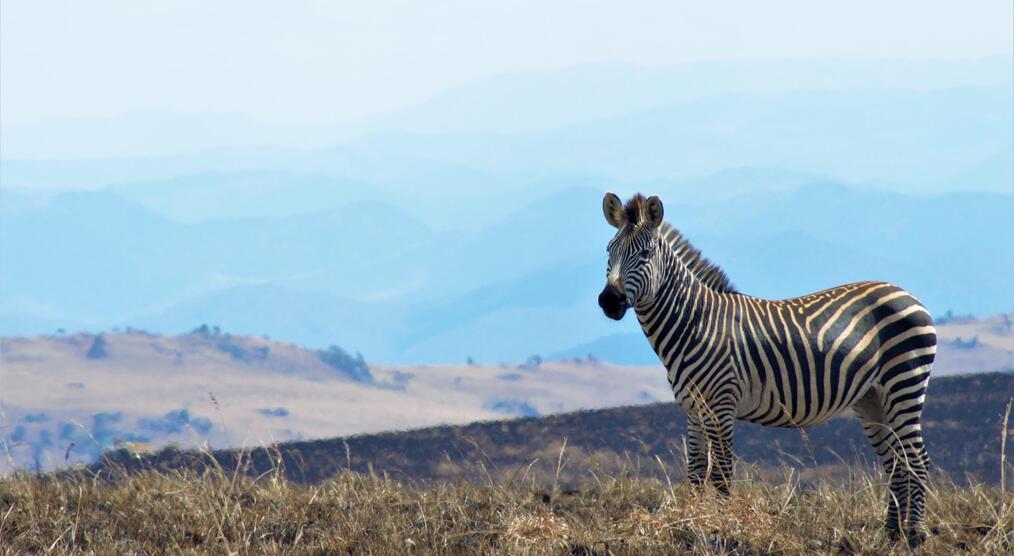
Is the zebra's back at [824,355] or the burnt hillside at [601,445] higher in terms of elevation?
the zebra's back at [824,355]

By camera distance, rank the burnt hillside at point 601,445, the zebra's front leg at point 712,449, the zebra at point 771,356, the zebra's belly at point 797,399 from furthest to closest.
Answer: the burnt hillside at point 601,445, the zebra's belly at point 797,399, the zebra at point 771,356, the zebra's front leg at point 712,449

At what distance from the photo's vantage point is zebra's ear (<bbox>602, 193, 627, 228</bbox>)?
9.06 metres

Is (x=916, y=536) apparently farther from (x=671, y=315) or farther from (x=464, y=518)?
(x=464, y=518)

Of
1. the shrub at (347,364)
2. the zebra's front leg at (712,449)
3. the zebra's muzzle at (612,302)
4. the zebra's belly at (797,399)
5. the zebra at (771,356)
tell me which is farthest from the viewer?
the shrub at (347,364)

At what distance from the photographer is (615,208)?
911 centimetres

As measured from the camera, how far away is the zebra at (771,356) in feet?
29.2

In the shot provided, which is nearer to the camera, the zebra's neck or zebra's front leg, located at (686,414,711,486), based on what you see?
zebra's front leg, located at (686,414,711,486)

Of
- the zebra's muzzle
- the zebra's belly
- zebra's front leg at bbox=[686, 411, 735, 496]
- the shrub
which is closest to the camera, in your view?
the zebra's muzzle

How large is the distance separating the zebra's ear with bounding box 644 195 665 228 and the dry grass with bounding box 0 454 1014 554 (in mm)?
1855

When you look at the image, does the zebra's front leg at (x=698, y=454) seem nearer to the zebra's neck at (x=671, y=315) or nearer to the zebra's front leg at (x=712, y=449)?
the zebra's front leg at (x=712, y=449)

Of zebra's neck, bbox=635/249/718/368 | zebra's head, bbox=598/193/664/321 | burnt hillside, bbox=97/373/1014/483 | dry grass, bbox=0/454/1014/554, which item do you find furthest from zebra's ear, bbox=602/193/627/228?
burnt hillside, bbox=97/373/1014/483

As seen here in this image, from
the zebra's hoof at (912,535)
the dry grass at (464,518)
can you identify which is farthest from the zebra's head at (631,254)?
→ the zebra's hoof at (912,535)

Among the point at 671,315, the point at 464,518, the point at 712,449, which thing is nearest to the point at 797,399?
the point at 712,449

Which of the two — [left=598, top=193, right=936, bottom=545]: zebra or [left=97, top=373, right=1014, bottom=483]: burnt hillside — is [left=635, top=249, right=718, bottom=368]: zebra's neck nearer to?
[left=598, top=193, right=936, bottom=545]: zebra
